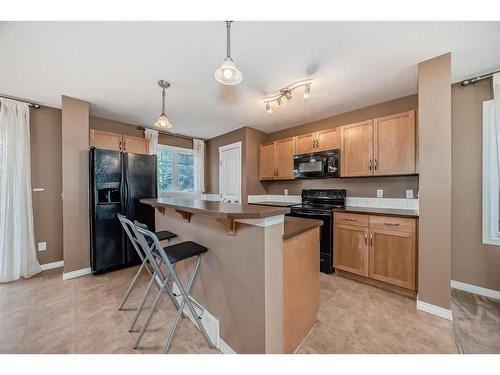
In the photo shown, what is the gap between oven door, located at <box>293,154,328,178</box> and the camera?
10.5 ft

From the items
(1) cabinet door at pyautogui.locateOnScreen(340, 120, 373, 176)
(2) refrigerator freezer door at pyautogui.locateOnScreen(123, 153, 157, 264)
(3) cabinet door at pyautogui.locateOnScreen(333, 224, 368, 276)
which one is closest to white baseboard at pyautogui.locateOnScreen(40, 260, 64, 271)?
(2) refrigerator freezer door at pyautogui.locateOnScreen(123, 153, 157, 264)

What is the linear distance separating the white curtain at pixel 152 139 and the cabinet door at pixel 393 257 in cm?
393

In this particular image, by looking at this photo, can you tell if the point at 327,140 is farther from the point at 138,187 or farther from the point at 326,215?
the point at 138,187

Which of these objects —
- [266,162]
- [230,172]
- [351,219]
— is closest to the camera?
[351,219]

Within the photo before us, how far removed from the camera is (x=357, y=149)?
292cm

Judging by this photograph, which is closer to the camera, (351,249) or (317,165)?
(351,249)

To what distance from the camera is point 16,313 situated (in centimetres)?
193

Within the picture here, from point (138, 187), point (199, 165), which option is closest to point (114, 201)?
point (138, 187)

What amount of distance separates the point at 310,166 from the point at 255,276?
2531 millimetres

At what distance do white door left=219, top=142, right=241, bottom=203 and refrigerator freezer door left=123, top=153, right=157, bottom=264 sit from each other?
64.3 inches

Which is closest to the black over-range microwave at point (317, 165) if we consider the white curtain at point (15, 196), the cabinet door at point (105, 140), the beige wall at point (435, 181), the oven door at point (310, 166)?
the oven door at point (310, 166)

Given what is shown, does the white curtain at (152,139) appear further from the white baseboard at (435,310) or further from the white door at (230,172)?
the white baseboard at (435,310)

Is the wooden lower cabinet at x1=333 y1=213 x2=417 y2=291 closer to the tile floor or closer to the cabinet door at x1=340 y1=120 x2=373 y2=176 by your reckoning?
the tile floor

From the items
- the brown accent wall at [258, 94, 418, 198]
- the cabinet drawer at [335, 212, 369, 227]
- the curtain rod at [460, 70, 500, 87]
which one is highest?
the curtain rod at [460, 70, 500, 87]
